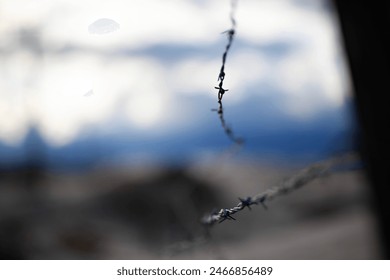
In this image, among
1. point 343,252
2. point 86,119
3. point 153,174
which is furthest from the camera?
point 153,174

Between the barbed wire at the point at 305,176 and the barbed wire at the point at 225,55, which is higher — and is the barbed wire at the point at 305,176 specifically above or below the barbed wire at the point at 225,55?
below

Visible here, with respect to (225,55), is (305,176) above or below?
below

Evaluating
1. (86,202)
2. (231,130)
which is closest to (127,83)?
(231,130)

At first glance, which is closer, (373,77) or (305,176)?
(373,77)

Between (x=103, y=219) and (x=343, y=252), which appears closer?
(x=343, y=252)

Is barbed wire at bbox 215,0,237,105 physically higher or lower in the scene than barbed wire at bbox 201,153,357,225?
higher

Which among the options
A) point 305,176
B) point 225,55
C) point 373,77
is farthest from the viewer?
point 305,176
